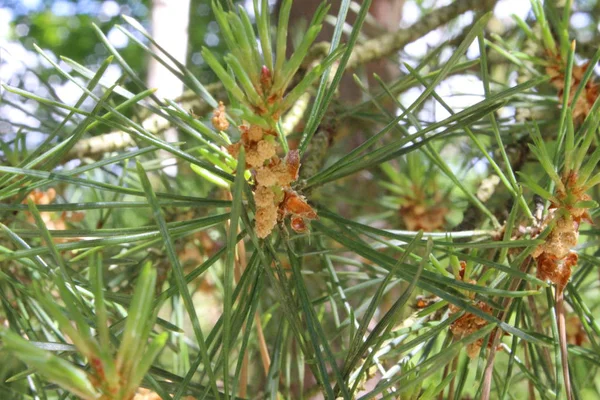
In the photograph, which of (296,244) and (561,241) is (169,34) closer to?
(296,244)

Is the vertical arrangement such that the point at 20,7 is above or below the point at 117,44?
above

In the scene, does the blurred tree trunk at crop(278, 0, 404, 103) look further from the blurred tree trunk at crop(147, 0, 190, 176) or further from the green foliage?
the green foliage

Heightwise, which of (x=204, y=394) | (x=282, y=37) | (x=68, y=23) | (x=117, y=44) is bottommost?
(x=204, y=394)

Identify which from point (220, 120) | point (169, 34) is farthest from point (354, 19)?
point (220, 120)

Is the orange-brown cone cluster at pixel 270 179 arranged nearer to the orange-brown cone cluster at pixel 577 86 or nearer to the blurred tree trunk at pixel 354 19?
the orange-brown cone cluster at pixel 577 86

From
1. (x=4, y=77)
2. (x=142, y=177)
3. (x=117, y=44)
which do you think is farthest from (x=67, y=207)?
(x=117, y=44)

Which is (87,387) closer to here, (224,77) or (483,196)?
(224,77)

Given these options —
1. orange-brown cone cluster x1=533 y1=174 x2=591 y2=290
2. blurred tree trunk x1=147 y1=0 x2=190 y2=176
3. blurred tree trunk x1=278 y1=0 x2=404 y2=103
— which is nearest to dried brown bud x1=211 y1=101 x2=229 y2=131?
orange-brown cone cluster x1=533 y1=174 x2=591 y2=290

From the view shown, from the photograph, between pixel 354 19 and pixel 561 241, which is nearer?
pixel 561 241
